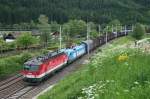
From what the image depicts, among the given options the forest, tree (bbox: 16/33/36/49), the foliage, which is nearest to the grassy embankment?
tree (bbox: 16/33/36/49)

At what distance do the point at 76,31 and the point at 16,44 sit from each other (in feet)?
125

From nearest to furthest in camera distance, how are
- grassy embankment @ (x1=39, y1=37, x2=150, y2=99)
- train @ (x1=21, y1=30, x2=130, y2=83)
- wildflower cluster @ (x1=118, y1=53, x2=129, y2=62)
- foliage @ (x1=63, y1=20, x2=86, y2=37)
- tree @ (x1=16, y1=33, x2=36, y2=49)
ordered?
grassy embankment @ (x1=39, y1=37, x2=150, y2=99), wildflower cluster @ (x1=118, y1=53, x2=129, y2=62), train @ (x1=21, y1=30, x2=130, y2=83), tree @ (x1=16, y1=33, x2=36, y2=49), foliage @ (x1=63, y1=20, x2=86, y2=37)

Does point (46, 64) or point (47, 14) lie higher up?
point (47, 14)

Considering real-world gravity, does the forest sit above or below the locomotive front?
above

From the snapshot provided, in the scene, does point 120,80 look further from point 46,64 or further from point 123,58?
point 46,64

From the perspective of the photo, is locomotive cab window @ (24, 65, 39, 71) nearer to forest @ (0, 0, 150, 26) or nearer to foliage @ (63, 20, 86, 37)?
foliage @ (63, 20, 86, 37)

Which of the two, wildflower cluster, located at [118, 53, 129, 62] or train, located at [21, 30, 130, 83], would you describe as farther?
train, located at [21, 30, 130, 83]

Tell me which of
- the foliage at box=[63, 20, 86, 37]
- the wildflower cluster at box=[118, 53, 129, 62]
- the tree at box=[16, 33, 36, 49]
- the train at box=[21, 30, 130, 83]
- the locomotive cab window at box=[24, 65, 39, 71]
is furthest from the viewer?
the foliage at box=[63, 20, 86, 37]

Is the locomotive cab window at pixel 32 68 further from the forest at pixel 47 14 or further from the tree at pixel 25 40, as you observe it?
the forest at pixel 47 14

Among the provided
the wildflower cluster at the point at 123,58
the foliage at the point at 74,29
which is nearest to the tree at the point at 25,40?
the foliage at the point at 74,29

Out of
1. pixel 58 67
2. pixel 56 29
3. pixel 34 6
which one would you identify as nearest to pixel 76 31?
pixel 56 29

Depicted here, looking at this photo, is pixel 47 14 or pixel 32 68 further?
pixel 47 14

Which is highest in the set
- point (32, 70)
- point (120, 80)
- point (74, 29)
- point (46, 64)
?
point (120, 80)

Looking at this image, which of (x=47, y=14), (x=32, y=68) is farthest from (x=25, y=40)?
(x=47, y=14)
